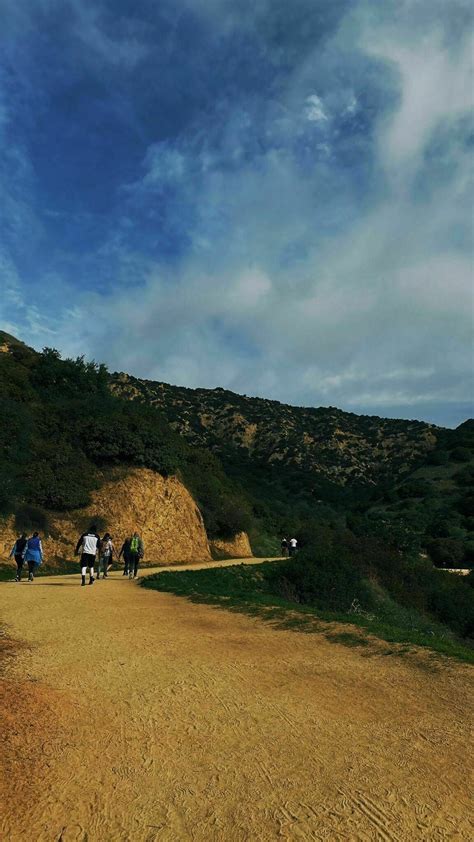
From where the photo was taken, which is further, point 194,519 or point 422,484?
point 422,484

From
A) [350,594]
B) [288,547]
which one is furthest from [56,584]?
[288,547]

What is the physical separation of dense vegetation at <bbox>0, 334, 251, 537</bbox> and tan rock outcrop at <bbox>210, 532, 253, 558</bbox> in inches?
28.6

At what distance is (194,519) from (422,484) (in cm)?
4321

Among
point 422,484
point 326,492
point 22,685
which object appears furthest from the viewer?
point 326,492

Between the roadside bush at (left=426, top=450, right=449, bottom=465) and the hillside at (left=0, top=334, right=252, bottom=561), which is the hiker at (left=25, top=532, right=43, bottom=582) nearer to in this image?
the hillside at (left=0, top=334, right=252, bottom=561)

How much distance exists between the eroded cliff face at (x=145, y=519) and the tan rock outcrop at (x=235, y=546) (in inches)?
117

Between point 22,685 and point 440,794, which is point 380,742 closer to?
Result: point 440,794

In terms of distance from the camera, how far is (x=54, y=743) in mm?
4984

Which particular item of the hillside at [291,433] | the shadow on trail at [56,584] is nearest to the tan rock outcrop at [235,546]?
the shadow on trail at [56,584]

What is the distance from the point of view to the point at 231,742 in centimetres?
507

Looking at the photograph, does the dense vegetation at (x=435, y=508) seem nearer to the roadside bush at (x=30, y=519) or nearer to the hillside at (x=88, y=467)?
the hillside at (x=88, y=467)

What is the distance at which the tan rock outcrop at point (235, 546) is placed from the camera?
1398 inches

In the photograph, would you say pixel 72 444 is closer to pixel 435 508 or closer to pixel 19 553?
pixel 19 553

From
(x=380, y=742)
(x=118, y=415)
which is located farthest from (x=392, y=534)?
(x=380, y=742)
